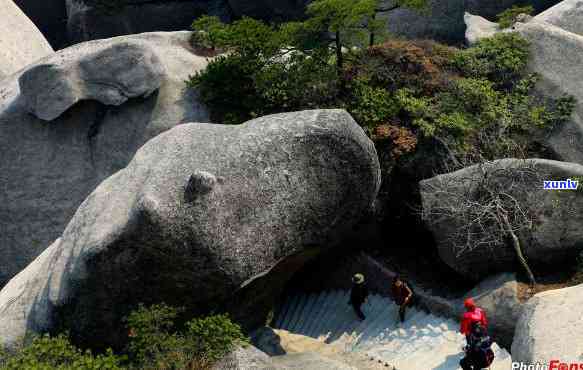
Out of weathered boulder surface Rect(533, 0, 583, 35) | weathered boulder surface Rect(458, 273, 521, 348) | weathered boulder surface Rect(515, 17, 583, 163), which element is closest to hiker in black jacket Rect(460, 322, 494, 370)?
weathered boulder surface Rect(458, 273, 521, 348)

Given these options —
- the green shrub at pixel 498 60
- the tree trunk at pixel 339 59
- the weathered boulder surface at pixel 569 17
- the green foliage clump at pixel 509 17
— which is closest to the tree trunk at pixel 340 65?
the tree trunk at pixel 339 59

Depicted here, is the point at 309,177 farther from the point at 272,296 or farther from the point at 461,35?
the point at 461,35

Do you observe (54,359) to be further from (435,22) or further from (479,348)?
(435,22)

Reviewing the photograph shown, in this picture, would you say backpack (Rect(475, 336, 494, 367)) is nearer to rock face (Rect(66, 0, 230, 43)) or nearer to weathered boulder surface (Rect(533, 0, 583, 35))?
weathered boulder surface (Rect(533, 0, 583, 35))

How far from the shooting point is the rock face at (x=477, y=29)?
23.8 m

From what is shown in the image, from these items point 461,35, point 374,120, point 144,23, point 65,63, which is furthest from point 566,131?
point 144,23

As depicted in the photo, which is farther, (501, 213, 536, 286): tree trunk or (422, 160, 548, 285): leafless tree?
(422, 160, 548, 285): leafless tree

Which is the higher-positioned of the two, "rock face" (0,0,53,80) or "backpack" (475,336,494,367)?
"rock face" (0,0,53,80)

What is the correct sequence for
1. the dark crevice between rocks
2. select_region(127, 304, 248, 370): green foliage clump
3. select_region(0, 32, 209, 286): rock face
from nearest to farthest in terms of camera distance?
select_region(127, 304, 248, 370): green foliage clump → select_region(0, 32, 209, 286): rock face → the dark crevice between rocks

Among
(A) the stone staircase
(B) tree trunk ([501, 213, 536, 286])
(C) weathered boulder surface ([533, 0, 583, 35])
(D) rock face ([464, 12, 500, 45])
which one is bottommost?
(A) the stone staircase

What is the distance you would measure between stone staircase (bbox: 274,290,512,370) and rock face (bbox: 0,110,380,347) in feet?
9.99

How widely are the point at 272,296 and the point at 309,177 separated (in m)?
4.18

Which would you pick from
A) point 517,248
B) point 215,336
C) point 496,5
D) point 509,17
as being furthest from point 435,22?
point 215,336

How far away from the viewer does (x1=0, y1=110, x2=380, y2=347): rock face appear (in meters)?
12.4
